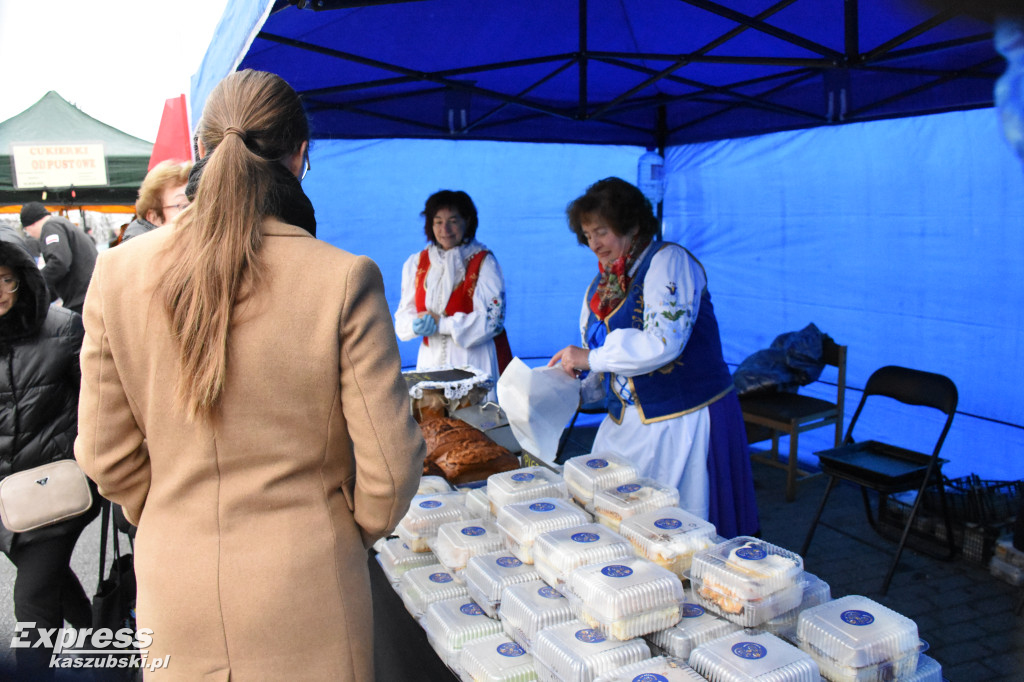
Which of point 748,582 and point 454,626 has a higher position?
point 748,582

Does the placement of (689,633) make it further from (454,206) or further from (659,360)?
(454,206)

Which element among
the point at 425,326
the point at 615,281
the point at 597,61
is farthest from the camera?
the point at 597,61

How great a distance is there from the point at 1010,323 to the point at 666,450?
300 cm

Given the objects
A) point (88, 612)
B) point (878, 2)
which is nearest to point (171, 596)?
point (88, 612)

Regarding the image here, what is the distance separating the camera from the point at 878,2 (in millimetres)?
3047

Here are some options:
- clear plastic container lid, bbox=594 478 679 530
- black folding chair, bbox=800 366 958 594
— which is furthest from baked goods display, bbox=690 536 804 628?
black folding chair, bbox=800 366 958 594

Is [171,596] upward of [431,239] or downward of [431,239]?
downward

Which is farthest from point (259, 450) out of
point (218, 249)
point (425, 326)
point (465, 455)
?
point (425, 326)

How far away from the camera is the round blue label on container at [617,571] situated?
1326 millimetres

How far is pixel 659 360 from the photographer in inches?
93.1

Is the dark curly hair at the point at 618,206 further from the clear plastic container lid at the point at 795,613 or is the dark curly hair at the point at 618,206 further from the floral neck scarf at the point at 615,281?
the clear plastic container lid at the point at 795,613

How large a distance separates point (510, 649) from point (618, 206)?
1630 millimetres

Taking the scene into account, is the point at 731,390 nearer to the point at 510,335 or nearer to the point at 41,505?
the point at 41,505

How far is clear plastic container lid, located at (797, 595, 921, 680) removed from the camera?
1173 millimetres
